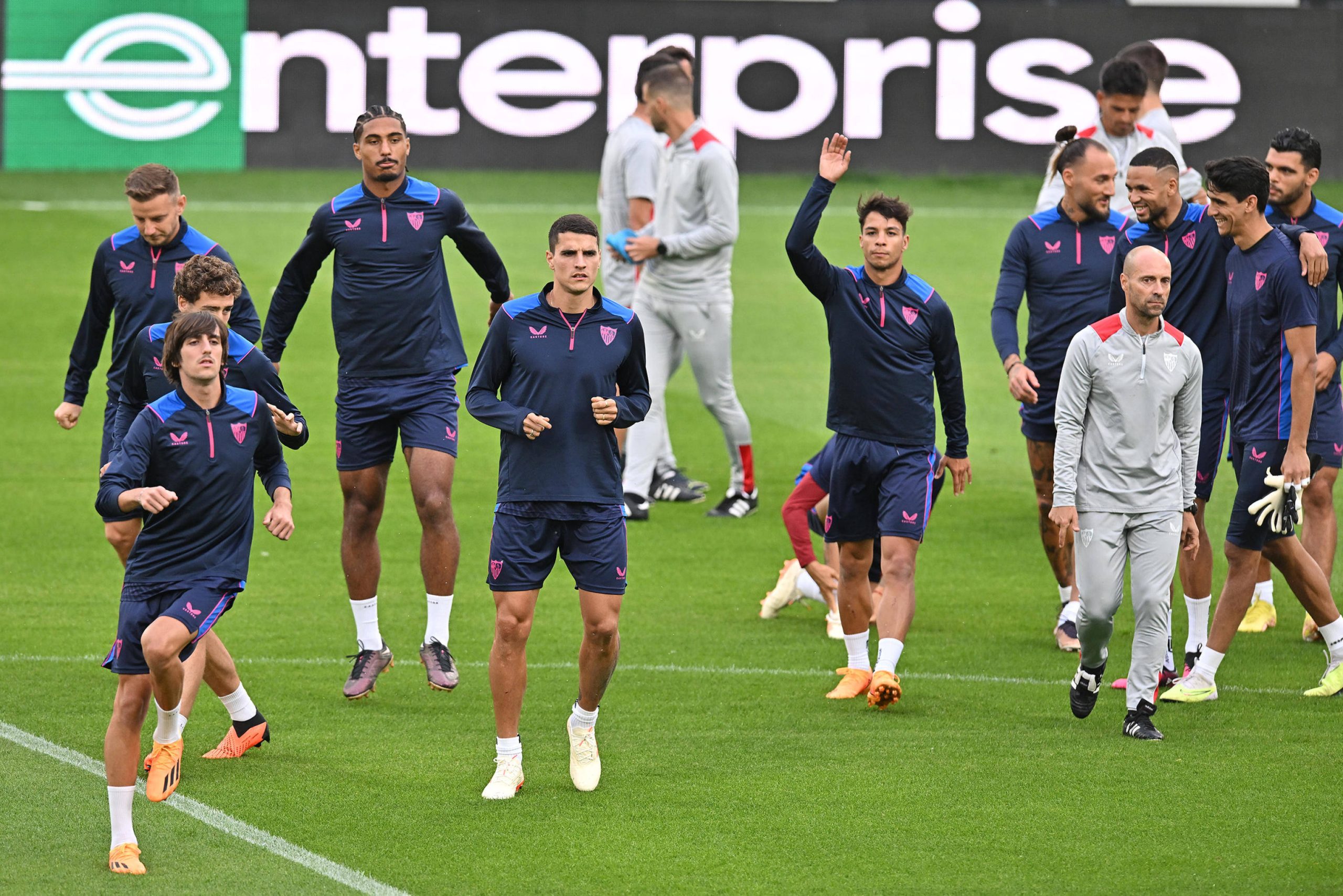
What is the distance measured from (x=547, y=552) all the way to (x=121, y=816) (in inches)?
69.8

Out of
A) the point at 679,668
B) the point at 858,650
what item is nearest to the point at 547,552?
the point at 858,650

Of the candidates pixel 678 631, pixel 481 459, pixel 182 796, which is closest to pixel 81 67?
pixel 481 459

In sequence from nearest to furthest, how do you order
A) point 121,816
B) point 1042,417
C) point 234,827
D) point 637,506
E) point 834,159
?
1. point 121,816
2. point 234,827
3. point 834,159
4. point 1042,417
5. point 637,506

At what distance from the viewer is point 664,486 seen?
1293 centimetres

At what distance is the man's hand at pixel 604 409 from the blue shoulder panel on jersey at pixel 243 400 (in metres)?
1.22

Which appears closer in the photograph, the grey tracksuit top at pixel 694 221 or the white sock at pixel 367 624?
the white sock at pixel 367 624

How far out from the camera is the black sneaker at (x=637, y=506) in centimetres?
1202

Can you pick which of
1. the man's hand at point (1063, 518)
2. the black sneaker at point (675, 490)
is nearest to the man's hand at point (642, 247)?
the black sneaker at point (675, 490)

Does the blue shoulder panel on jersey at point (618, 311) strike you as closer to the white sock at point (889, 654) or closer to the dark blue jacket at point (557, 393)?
the dark blue jacket at point (557, 393)

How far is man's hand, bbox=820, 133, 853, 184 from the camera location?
741cm

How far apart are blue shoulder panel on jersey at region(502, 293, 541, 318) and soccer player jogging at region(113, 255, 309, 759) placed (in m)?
0.94

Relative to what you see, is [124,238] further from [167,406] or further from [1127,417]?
[1127,417]

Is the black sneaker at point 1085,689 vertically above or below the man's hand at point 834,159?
below

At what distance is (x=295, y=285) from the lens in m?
8.32
